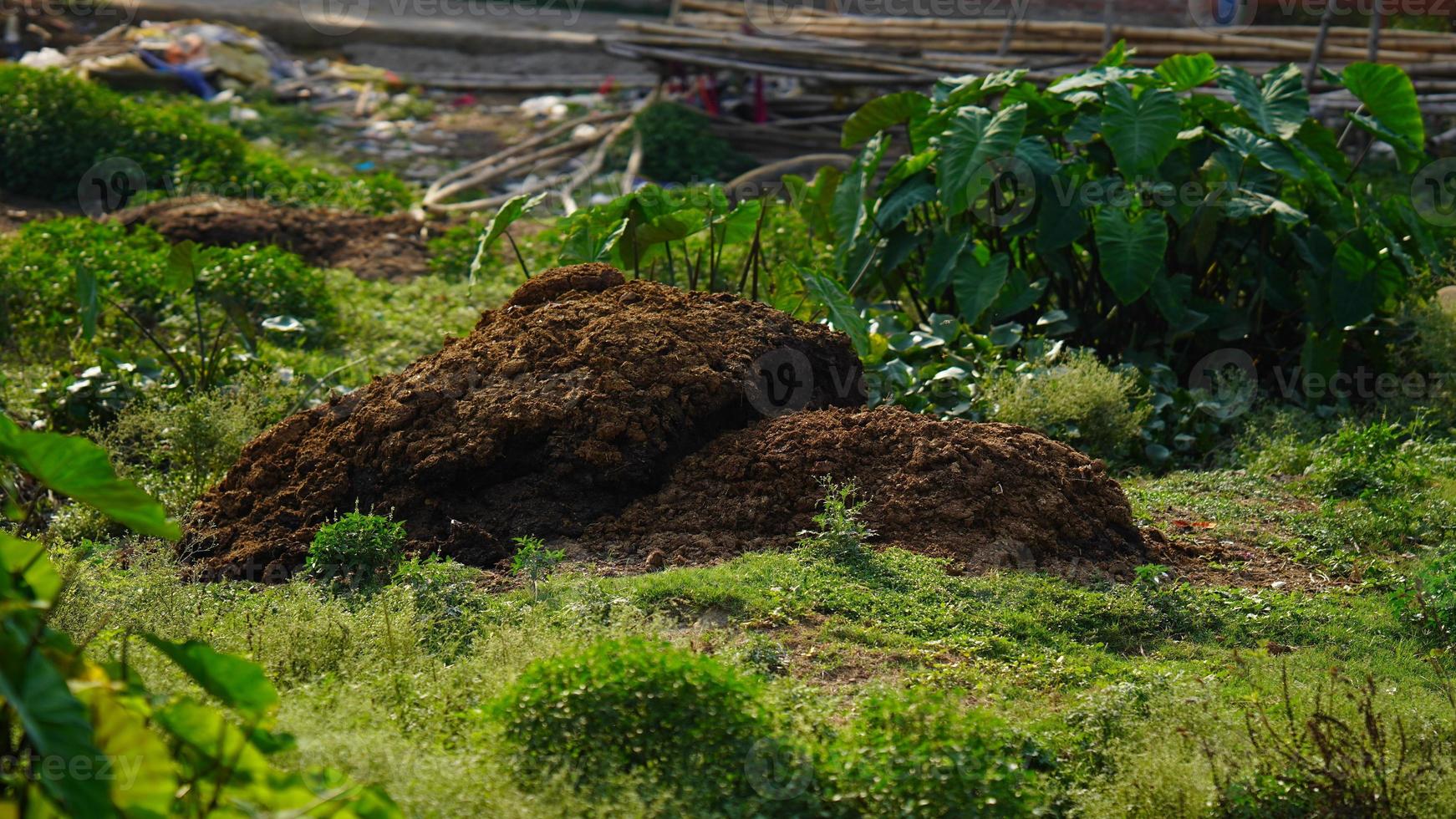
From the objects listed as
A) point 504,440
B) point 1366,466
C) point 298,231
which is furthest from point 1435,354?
Result: point 298,231

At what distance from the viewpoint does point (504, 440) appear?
478cm

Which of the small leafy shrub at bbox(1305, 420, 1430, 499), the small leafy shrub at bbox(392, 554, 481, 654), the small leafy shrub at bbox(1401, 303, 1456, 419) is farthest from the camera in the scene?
the small leafy shrub at bbox(1401, 303, 1456, 419)

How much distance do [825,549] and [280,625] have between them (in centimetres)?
166

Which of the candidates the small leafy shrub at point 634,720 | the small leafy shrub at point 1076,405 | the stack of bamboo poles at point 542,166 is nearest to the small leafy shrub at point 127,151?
the stack of bamboo poles at point 542,166

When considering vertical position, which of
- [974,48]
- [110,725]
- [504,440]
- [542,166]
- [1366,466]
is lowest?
[542,166]

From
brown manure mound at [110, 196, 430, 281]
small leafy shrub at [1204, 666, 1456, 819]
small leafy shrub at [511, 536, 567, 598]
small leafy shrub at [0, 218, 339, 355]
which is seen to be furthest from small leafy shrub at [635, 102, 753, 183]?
small leafy shrub at [1204, 666, 1456, 819]

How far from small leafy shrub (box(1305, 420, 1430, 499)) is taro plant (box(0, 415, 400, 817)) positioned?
4489 mm

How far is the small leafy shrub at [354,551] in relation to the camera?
4.29 m

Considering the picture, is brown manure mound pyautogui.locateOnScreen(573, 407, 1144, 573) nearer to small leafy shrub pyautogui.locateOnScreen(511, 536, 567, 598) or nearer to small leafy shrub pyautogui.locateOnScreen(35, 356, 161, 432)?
small leafy shrub pyautogui.locateOnScreen(511, 536, 567, 598)

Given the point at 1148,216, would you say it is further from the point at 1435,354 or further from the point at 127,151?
the point at 127,151

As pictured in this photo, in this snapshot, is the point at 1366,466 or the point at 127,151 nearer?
the point at 1366,466

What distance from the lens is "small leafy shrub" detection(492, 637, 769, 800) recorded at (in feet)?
9.89

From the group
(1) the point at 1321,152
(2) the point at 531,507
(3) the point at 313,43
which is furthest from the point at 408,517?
(3) the point at 313,43

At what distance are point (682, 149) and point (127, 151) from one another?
14.2 ft
